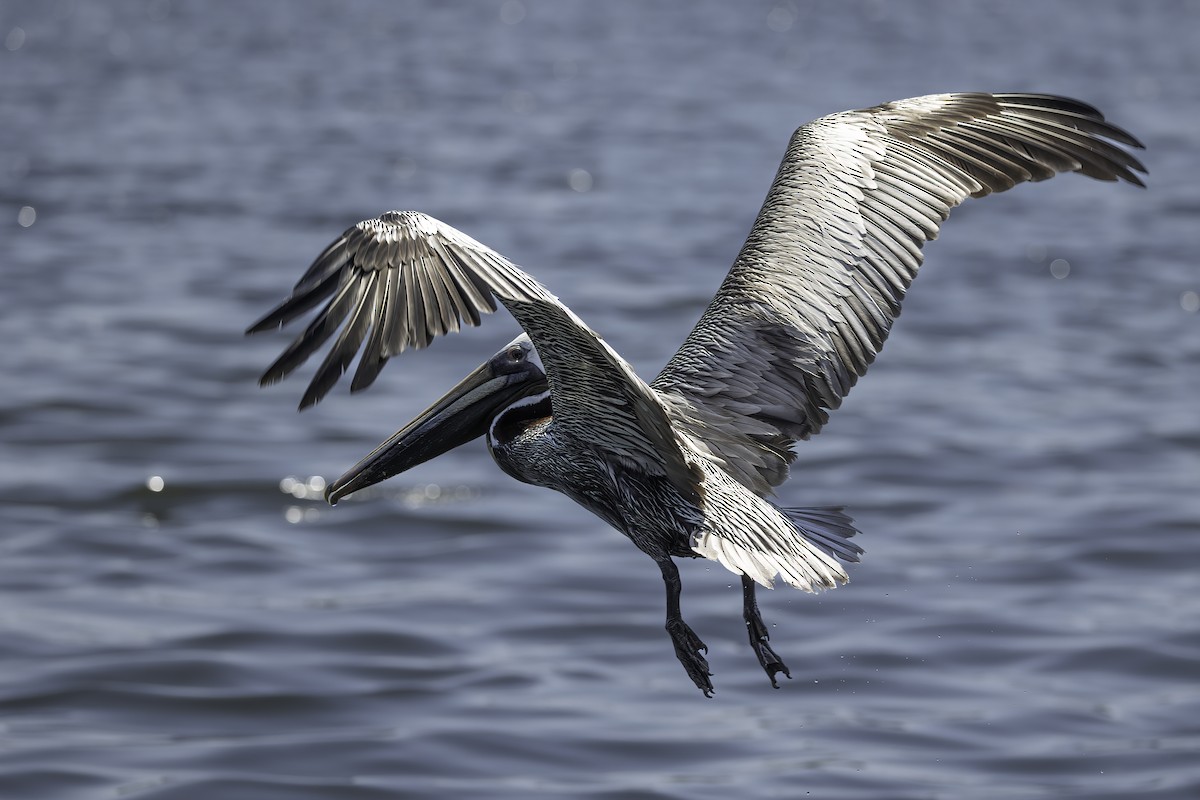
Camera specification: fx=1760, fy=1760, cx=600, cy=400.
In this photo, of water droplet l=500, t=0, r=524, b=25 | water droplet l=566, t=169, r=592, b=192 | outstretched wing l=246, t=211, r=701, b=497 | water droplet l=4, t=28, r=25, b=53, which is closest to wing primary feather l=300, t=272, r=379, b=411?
outstretched wing l=246, t=211, r=701, b=497

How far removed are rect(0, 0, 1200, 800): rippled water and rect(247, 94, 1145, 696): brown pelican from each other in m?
2.91

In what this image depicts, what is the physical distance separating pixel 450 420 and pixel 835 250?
63.8 inches

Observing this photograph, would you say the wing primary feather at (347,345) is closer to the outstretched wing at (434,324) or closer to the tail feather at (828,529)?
the outstretched wing at (434,324)

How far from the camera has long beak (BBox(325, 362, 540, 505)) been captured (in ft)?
21.3

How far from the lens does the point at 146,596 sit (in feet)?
35.6

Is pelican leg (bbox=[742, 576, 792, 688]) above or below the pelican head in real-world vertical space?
below

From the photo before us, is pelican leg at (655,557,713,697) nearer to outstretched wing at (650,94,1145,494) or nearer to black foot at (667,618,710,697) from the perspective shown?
black foot at (667,618,710,697)

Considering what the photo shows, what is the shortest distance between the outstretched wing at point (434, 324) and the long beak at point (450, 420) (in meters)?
0.66

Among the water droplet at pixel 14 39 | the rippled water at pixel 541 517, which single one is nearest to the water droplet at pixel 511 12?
the water droplet at pixel 14 39

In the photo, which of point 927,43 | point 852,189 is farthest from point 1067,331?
point 927,43

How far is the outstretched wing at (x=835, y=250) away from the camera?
6477 millimetres

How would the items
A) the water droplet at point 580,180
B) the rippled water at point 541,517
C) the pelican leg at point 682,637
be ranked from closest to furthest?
the pelican leg at point 682,637 → the rippled water at point 541,517 → the water droplet at point 580,180

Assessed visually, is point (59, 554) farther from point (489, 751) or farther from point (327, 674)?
point (489, 751)

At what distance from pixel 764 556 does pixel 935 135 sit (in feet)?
8.08
